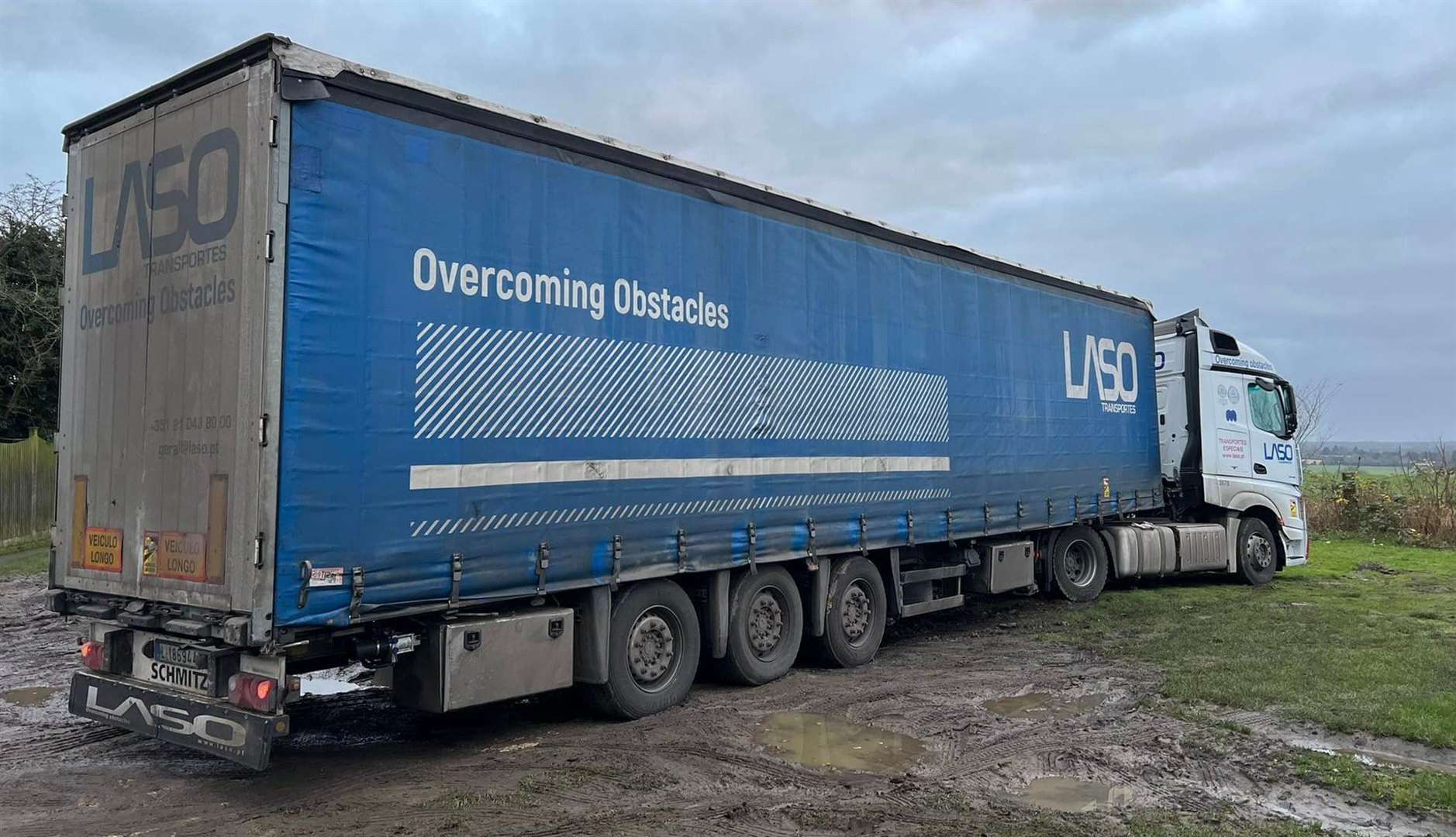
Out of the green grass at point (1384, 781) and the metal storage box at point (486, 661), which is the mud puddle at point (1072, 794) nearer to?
the green grass at point (1384, 781)

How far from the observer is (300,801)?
5.31 meters

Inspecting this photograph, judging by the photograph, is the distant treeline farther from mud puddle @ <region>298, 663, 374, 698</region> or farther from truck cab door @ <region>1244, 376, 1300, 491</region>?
mud puddle @ <region>298, 663, 374, 698</region>

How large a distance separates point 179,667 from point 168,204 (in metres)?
2.70

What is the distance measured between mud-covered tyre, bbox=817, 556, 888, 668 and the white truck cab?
7.59m

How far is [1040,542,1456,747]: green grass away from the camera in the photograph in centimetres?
734

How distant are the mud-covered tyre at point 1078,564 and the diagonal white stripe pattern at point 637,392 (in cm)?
421

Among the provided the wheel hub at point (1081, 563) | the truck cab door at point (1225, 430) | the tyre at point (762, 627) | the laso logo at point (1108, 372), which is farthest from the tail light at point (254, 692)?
the truck cab door at point (1225, 430)

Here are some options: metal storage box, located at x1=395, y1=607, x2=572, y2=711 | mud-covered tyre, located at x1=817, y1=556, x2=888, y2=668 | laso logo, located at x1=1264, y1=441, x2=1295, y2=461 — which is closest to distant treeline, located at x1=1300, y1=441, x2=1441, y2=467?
laso logo, located at x1=1264, y1=441, x2=1295, y2=461

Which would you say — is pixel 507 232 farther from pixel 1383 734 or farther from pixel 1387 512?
pixel 1387 512

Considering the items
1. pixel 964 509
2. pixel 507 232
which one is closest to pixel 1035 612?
pixel 964 509

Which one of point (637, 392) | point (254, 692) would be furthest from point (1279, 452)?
point (254, 692)

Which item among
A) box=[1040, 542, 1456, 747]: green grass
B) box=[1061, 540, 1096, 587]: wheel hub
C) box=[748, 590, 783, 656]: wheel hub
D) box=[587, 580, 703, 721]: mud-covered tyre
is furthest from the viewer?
box=[1061, 540, 1096, 587]: wheel hub

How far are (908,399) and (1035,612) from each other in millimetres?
4475

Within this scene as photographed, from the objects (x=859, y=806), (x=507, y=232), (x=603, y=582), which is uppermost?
(x=507, y=232)
